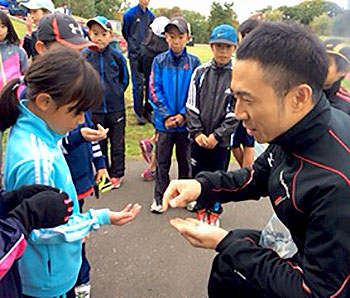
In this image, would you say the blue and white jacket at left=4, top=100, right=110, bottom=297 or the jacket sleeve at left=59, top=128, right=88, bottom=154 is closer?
the blue and white jacket at left=4, top=100, right=110, bottom=297

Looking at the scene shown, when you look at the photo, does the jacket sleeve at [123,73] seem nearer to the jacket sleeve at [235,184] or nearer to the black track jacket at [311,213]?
the jacket sleeve at [235,184]

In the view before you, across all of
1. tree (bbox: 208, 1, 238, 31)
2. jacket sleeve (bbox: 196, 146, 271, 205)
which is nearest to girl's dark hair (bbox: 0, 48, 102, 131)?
jacket sleeve (bbox: 196, 146, 271, 205)

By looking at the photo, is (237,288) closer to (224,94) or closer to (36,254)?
(36,254)

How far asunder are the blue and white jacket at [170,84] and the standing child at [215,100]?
212 millimetres

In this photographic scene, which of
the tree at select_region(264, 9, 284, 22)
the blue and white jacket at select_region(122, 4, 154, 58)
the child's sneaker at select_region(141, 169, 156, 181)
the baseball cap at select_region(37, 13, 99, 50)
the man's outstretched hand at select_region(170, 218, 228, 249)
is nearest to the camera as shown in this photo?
the man's outstretched hand at select_region(170, 218, 228, 249)

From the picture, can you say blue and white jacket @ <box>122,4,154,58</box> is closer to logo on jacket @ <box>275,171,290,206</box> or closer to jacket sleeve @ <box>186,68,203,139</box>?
jacket sleeve @ <box>186,68,203,139</box>

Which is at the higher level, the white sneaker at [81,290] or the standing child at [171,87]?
the standing child at [171,87]

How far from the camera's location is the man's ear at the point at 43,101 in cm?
153

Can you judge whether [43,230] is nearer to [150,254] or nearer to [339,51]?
[150,254]

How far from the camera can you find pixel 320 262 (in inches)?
43.9

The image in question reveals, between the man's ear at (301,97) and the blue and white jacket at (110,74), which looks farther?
the blue and white jacket at (110,74)

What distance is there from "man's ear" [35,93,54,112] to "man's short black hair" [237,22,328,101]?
3.00 ft

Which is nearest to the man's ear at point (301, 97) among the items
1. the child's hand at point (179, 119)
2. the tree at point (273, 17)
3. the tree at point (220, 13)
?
the tree at point (273, 17)

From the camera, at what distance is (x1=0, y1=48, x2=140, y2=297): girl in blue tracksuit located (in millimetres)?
1487
